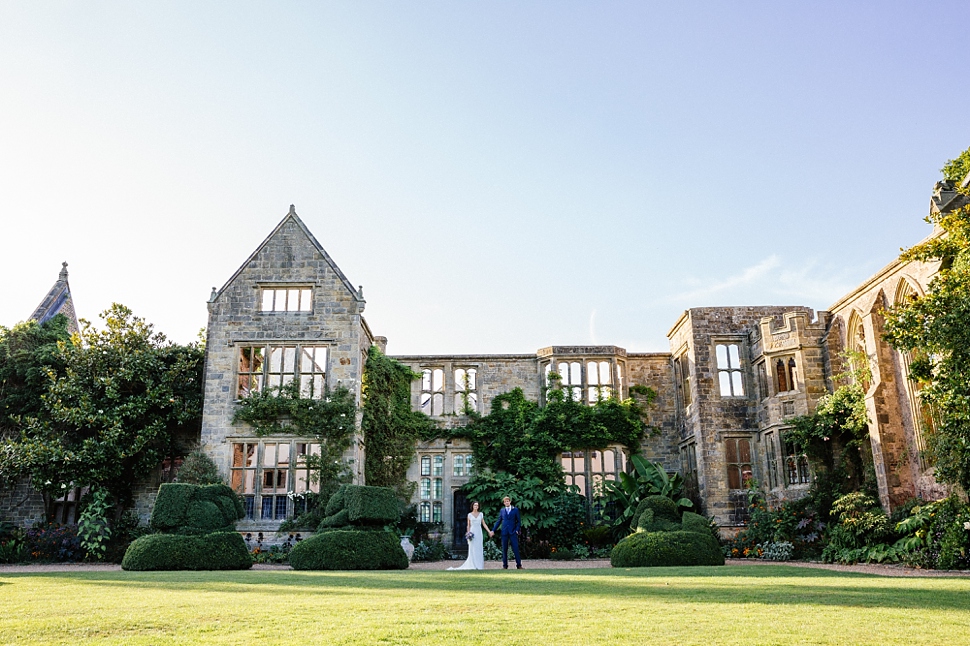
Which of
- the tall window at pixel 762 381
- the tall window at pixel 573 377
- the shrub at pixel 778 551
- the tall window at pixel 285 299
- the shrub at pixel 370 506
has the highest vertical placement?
the tall window at pixel 285 299

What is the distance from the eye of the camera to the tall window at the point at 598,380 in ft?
82.7

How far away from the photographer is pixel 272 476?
21.8 meters

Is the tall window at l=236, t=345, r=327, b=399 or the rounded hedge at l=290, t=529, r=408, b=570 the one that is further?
the tall window at l=236, t=345, r=327, b=399

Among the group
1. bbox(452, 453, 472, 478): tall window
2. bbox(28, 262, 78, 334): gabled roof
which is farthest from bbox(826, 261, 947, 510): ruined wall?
bbox(28, 262, 78, 334): gabled roof

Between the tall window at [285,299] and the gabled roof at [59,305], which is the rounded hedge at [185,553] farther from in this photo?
the gabled roof at [59,305]

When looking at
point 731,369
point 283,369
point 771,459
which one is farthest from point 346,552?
point 731,369

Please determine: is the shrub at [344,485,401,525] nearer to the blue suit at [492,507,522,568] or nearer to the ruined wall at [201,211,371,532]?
the blue suit at [492,507,522,568]

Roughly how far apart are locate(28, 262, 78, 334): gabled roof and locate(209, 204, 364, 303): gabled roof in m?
7.11

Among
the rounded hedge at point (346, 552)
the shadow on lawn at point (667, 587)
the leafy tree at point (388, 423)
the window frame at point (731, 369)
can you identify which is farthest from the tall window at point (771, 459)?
the rounded hedge at point (346, 552)

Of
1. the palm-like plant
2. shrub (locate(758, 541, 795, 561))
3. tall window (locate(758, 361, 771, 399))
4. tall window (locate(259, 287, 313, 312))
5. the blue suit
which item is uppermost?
tall window (locate(259, 287, 313, 312))

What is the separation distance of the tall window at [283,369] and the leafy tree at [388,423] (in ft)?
4.88

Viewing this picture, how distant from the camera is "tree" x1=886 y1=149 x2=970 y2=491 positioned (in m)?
12.6

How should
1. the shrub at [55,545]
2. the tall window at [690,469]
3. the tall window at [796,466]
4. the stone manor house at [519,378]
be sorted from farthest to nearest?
the tall window at [690,469] < the stone manor house at [519,378] < the tall window at [796,466] < the shrub at [55,545]

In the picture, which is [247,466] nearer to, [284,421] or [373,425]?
[284,421]
